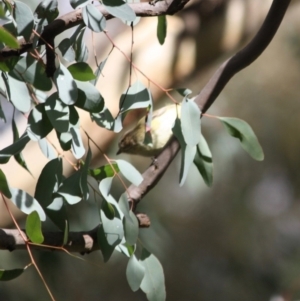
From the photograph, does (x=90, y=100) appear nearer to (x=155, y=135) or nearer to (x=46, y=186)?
(x=46, y=186)

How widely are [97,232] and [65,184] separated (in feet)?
0.26

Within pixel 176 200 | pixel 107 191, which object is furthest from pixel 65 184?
pixel 176 200

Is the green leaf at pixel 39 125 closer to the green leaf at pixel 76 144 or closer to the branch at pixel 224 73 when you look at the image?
the green leaf at pixel 76 144

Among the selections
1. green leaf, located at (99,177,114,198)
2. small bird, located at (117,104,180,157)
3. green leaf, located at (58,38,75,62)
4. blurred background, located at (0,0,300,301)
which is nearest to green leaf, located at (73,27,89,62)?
green leaf, located at (58,38,75,62)

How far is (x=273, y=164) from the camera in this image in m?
1.81

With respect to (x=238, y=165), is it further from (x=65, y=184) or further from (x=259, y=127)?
(x=65, y=184)

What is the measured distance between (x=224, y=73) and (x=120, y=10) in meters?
0.23

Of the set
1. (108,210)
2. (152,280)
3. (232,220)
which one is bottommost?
(232,220)

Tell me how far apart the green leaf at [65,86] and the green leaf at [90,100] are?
0.09 ft

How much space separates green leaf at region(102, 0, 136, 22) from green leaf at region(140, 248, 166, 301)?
0.89ft

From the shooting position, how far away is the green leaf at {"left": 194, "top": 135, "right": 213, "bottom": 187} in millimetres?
633

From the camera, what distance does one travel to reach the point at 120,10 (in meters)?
0.46

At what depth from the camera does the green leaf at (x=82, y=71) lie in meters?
0.49

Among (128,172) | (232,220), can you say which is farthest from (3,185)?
(232,220)
